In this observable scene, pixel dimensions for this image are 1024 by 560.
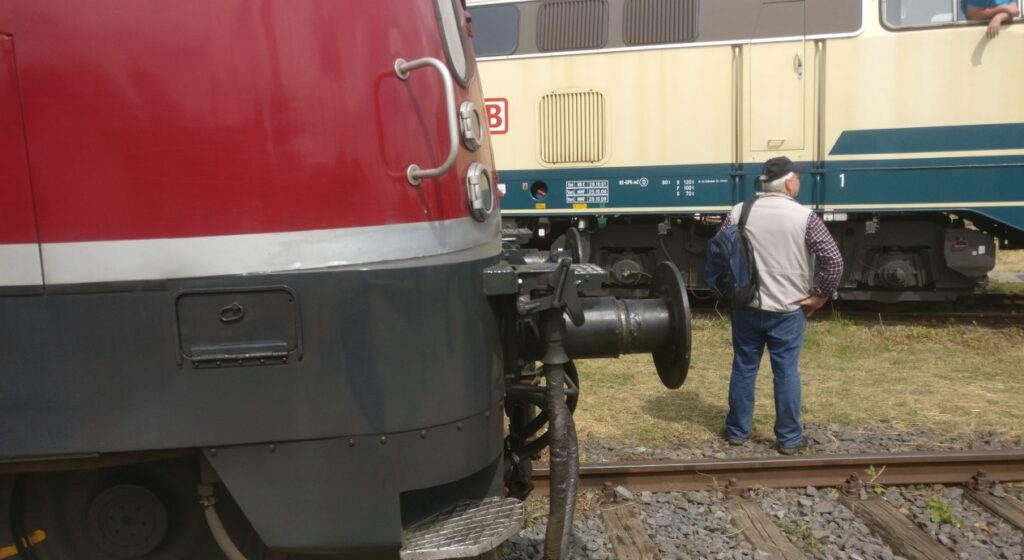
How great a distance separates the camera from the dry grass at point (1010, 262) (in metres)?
13.1

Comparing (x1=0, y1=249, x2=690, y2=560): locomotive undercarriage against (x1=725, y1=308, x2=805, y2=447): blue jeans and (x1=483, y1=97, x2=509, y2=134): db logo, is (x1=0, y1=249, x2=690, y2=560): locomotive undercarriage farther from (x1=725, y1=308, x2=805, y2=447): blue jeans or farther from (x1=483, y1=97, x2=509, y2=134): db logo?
(x1=483, y1=97, x2=509, y2=134): db logo

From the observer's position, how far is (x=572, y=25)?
28.7 feet

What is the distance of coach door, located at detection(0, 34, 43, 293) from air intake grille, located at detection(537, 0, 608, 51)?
7.46 metres

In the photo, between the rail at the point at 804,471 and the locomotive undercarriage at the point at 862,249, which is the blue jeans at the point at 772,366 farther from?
the locomotive undercarriage at the point at 862,249

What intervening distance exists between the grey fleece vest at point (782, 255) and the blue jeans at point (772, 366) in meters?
0.09

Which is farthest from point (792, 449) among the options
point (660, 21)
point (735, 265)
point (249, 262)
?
point (660, 21)

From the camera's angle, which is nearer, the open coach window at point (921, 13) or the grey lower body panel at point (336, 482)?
the grey lower body panel at point (336, 482)

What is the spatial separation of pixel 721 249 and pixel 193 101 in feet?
11.4

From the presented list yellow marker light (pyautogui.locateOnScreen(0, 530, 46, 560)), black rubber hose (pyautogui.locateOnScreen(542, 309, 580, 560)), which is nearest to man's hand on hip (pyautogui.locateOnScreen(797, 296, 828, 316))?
black rubber hose (pyautogui.locateOnScreen(542, 309, 580, 560))

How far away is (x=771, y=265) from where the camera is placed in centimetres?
455

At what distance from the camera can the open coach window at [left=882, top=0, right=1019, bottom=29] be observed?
309 inches

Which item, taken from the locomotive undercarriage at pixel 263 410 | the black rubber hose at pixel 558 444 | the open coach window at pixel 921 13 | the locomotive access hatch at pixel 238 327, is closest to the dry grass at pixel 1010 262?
the open coach window at pixel 921 13

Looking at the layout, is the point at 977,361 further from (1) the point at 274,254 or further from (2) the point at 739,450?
(1) the point at 274,254

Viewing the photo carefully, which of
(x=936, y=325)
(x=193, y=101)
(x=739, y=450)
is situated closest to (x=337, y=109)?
(x=193, y=101)
